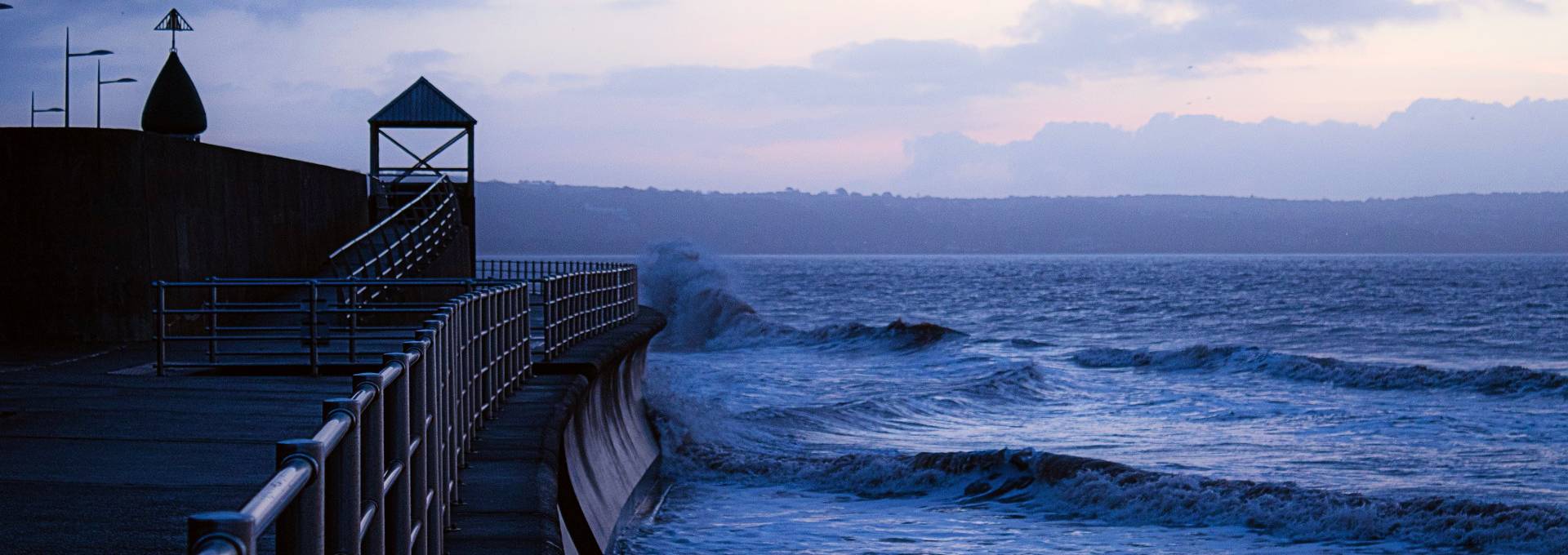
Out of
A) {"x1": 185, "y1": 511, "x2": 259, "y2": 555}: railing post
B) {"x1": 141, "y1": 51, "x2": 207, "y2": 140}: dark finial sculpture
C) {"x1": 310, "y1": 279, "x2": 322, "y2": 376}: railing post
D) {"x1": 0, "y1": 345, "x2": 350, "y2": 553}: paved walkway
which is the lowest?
{"x1": 0, "y1": 345, "x2": 350, "y2": 553}: paved walkway

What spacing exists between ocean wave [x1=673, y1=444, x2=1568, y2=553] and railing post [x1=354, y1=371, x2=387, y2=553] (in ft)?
35.3

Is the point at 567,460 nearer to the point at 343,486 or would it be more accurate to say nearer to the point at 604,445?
the point at 604,445

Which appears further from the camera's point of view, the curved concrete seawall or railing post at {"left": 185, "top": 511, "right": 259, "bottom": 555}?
the curved concrete seawall

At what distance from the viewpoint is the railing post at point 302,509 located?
235 cm

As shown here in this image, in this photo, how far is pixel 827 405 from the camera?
22.4 metres

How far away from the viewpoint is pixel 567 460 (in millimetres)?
10125

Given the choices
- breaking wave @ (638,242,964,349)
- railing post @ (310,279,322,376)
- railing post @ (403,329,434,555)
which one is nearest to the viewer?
railing post @ (403,329,434,555)

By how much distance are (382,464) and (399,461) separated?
556 millimetres

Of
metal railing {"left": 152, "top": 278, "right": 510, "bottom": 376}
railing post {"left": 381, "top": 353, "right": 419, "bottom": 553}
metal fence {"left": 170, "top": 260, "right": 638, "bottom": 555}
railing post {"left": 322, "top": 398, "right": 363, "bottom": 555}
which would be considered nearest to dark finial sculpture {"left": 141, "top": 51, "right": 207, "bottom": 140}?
metal railing {"left": 152, "top": 278, "right": 510, "bottom": 376}

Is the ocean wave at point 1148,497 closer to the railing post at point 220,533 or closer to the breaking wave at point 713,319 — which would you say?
the railing post at point 220,533

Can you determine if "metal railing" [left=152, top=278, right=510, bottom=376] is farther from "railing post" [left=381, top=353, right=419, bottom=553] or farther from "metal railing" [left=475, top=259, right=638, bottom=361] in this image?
"railing post" [left=381, top=353, right=419, bottom=553]

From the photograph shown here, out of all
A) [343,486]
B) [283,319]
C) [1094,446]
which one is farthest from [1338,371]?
[343,486]

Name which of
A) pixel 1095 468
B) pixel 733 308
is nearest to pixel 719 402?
pixel 1095 468

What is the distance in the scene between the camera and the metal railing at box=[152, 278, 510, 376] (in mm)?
12570
